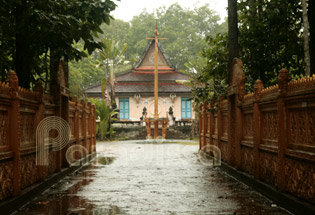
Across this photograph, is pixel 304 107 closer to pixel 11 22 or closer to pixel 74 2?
pixel 74 2

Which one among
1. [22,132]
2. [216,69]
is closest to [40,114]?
[22,132]

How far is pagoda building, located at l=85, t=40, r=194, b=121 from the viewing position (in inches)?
1922

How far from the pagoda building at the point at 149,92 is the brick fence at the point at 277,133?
35.4 meters

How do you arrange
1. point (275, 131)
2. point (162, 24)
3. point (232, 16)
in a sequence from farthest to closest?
point (162, 24) → point (232, 16) → point (275, 131)

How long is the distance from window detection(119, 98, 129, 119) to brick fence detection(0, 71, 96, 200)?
36.1 meters

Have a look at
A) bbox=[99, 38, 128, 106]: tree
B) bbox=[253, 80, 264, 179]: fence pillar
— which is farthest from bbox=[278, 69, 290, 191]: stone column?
bbox=[99, 38, 128, 106]: tree

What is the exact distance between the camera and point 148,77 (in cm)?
5091

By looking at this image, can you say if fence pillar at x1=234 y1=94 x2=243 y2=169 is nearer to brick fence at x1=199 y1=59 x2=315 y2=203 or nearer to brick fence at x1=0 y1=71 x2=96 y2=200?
brick fence at x1=199 y1=59 x2=315 y2=203

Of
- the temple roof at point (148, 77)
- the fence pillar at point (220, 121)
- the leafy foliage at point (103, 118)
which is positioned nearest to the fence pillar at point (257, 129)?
the fence pillar at point (220, 121)

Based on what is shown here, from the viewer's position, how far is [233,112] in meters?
13.3

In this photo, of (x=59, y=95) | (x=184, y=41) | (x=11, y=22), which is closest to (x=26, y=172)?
(x=59, y=95)

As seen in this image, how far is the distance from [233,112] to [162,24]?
60441mm

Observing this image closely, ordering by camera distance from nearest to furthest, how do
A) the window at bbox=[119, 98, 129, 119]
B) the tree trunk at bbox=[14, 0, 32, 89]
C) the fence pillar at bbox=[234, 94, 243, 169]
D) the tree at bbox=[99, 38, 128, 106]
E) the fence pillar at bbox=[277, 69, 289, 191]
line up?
the fence pillar at bbox=[277, 69, 289, 191]
the tree trunk at bbox=[14, 0, 32, 89]
the fence pillar at bbox=[234, 94, 243, 169]
the tree at bbox=[99, 38, 128, 106]
the window at bbox=[119, 98, 129, 119]

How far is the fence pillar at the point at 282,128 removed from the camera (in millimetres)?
7750
